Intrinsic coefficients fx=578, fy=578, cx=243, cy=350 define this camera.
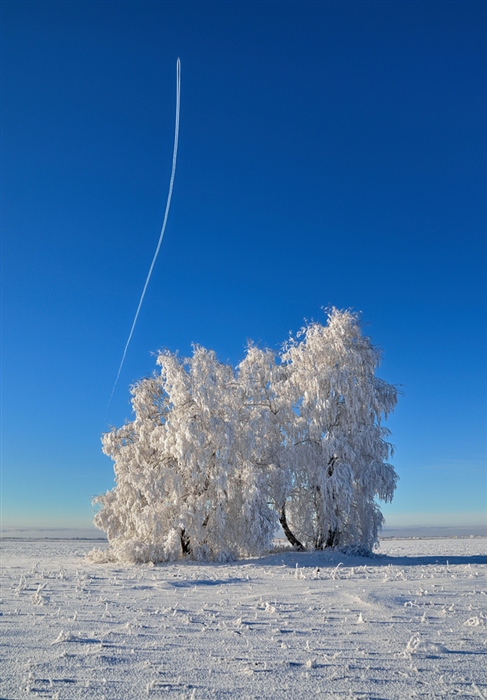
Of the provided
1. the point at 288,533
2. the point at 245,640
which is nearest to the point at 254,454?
the point at 288,533

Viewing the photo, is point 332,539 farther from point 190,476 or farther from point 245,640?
point 245,640

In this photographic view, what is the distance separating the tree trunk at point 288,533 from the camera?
26.5 metres

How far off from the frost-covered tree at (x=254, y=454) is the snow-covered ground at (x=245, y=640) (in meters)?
8.16

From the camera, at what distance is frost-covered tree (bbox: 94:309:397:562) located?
940 inches

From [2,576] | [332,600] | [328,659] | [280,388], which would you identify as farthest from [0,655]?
[280,388]

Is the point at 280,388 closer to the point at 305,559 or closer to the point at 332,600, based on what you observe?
the point at 305,559

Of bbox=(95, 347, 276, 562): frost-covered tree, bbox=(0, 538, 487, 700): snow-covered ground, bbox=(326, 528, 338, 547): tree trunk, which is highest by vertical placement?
bbox=(95, 347, 276, 562): frost-covered tree

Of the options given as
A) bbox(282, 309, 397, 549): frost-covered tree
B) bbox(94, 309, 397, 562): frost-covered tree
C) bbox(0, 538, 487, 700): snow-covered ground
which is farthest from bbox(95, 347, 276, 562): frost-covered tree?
bbox(0, 538, 487, 700): snow-covered ground

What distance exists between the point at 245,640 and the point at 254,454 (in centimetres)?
1675

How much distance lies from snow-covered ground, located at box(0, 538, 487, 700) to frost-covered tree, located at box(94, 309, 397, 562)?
8155 millimetres

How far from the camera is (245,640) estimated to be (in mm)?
8211

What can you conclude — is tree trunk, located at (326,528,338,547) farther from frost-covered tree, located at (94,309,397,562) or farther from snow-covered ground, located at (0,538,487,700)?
snow-covered ground, located at (0,538,487,700)

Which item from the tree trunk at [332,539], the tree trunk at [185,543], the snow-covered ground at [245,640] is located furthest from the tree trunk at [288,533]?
the snow-covered ground at [245,640]

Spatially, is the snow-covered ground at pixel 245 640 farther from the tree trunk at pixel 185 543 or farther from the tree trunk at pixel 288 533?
the tree trunk at pixel 288 533
